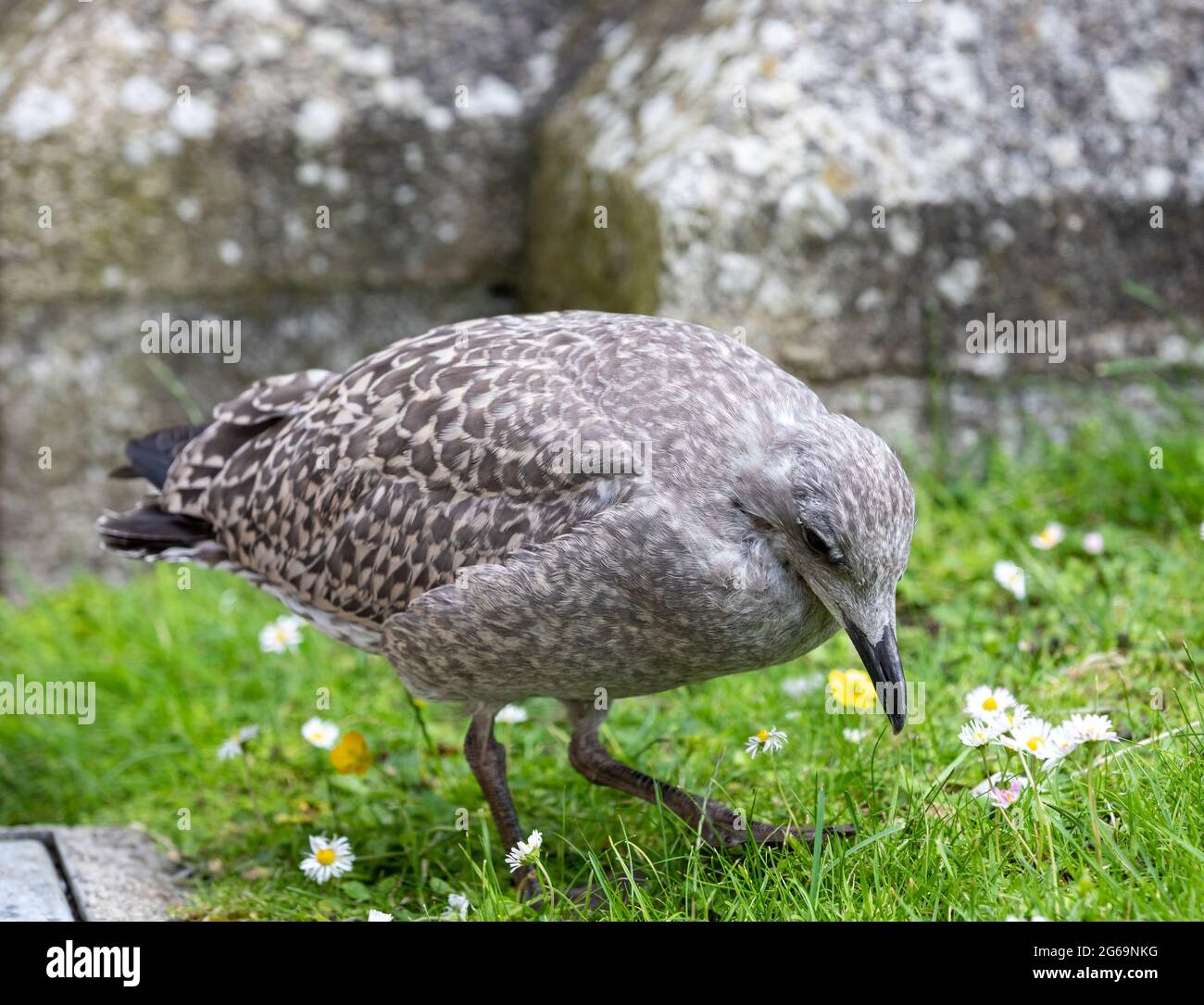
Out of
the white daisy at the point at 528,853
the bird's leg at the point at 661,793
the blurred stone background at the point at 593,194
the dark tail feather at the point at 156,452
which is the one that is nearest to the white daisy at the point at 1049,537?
the blurred stone background at the point at 593,194

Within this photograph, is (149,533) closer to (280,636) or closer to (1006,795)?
(280,636)

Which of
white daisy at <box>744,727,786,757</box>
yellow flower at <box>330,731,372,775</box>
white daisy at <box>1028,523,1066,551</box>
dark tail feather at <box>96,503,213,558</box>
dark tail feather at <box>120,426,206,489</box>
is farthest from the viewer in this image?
white daisy at <box>1028,523,1066,551</box>

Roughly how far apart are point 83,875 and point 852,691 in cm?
208

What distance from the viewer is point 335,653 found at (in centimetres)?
505

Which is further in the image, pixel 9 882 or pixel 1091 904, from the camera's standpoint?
pixel 9 882

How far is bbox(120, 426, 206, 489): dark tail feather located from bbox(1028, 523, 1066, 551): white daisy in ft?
8.67

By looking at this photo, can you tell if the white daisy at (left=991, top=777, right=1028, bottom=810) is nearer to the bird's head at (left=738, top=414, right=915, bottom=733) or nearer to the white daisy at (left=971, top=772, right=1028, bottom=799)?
the white daisy at (left=971, top=772, right=1028, bottom=799)

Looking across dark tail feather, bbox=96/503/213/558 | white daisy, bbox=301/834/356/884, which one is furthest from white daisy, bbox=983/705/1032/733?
dark tail feather, bbox=96/503/213/558

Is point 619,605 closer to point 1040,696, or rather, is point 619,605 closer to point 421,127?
point 1040,696

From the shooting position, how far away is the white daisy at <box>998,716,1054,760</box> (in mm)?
2943

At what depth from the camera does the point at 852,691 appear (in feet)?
12.2

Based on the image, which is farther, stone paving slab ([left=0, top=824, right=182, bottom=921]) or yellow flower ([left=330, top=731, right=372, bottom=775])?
yellow flower ([left=330, top=731, right=372, bottom=775])

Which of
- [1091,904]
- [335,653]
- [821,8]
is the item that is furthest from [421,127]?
[1091,904]

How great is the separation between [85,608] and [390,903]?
2603 mm
